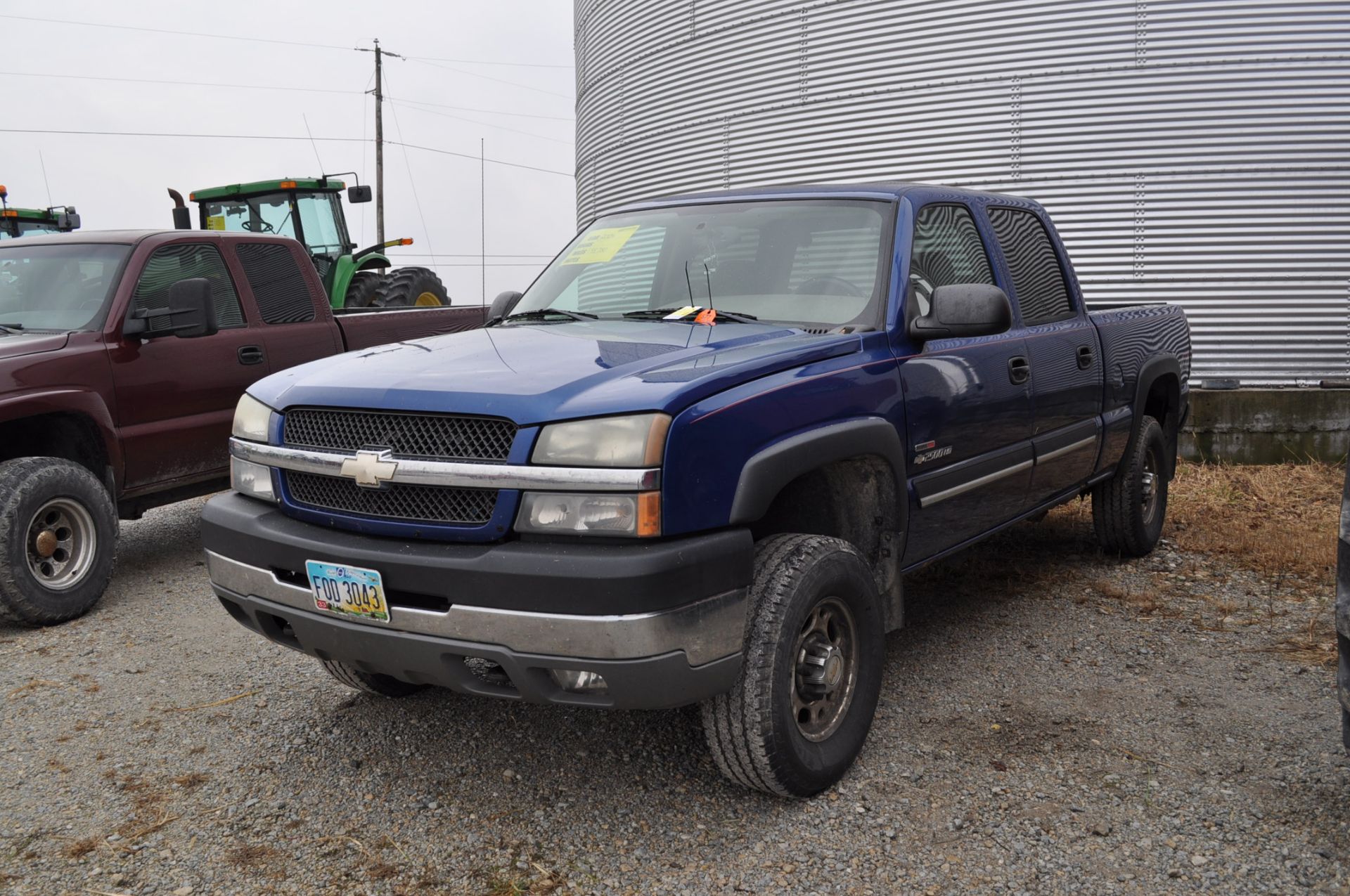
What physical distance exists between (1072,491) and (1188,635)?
792 millimetres

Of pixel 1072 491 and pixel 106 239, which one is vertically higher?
pixel 106 239

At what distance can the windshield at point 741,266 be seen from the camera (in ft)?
12.1

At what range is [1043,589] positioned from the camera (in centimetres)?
541

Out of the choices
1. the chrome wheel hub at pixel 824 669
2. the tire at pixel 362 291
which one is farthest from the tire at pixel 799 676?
the tire at pixel 362 291

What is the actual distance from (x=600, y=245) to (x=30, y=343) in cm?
292

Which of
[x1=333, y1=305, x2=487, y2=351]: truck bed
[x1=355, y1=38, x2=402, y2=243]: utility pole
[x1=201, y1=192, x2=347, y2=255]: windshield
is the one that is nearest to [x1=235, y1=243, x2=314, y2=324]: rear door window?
[x1=333, y1=305, x2=487, y2=351]: truck bed

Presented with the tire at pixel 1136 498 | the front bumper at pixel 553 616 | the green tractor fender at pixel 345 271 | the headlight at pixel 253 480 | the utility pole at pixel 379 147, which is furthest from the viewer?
the utility pole at pixel 379 147

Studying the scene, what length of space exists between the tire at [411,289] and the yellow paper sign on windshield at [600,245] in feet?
29.2

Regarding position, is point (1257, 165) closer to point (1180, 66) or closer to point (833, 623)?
point (1180, 66)

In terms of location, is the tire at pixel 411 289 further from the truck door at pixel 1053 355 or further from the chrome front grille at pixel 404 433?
the chrome front grille at pixel 404 433

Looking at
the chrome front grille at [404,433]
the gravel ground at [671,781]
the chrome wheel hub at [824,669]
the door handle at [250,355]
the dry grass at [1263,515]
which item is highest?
the chrome front grille at [404,433]

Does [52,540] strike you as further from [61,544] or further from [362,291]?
[362,291]

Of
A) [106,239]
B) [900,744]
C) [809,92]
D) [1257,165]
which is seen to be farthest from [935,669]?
[809,92]

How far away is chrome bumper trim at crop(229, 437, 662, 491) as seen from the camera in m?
2.59
